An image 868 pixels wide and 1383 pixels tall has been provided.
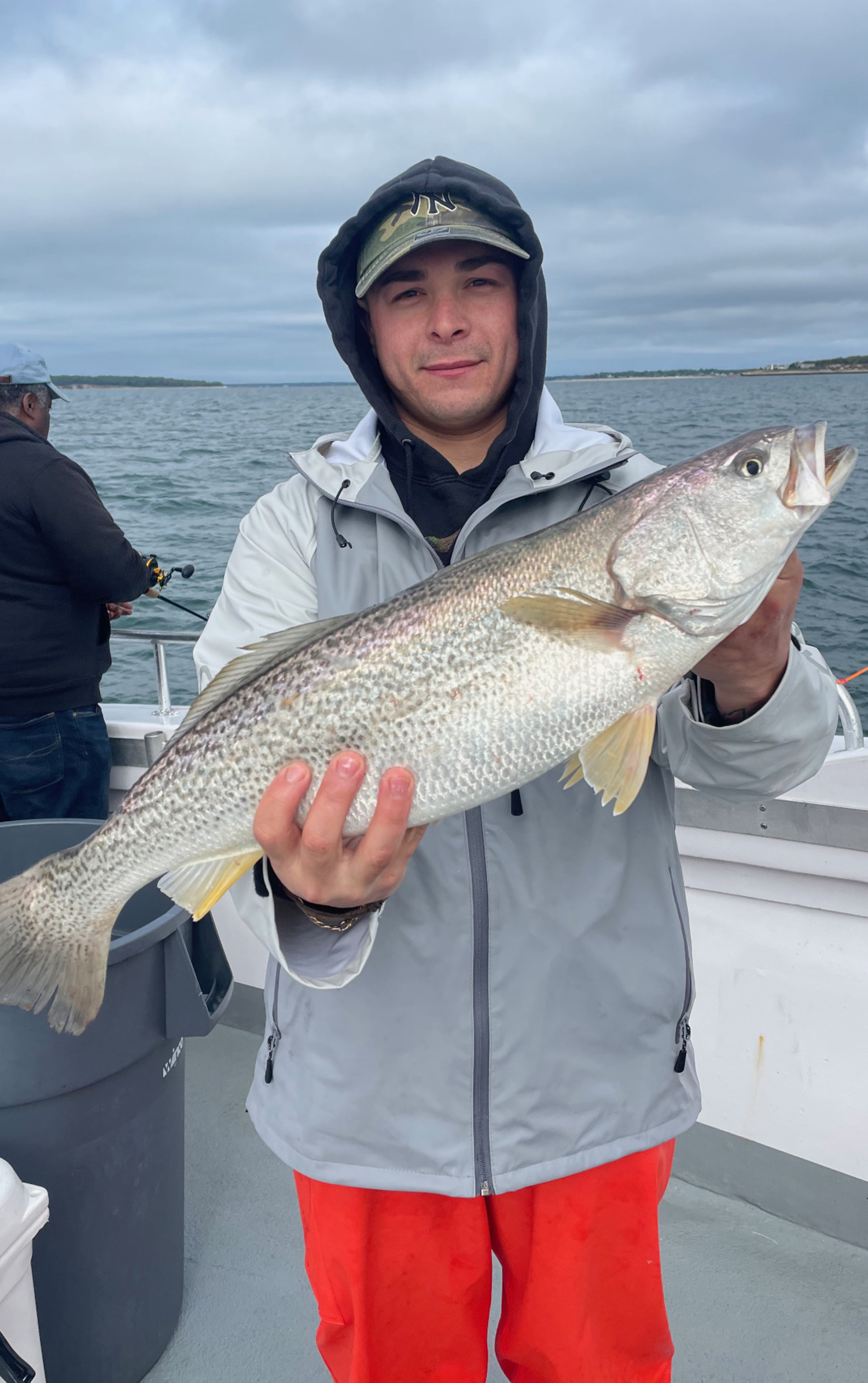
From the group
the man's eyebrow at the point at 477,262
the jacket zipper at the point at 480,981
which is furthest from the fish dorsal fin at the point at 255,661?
the man's eyebrow at the point at 477,262

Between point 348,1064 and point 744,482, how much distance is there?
1.58 metres

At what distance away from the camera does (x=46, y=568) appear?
4.42 meters

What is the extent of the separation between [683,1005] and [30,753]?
11.2 ft

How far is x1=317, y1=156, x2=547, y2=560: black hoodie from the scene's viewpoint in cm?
243

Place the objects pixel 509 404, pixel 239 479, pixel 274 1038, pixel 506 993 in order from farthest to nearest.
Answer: pixel 239 479, pixel 509 404, pixel 274 1038, pixel 506 993

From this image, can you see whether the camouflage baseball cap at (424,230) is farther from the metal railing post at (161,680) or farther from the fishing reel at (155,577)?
the metal railing post at (161,680)

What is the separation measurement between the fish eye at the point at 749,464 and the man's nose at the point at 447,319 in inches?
35.2

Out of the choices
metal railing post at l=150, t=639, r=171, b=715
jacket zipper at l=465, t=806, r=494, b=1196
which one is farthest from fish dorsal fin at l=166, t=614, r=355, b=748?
metal railing post at l=150, t=639, r=171, b=715

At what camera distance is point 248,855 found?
2.03 meters

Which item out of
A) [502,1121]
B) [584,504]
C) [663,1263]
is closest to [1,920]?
[502,1121]

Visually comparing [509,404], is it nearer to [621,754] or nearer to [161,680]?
[621,754]

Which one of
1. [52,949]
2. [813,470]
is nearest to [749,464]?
[813,470]

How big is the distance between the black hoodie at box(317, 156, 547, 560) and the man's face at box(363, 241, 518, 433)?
58 millimetres

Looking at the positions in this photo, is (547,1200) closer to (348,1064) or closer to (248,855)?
(348,1064)
